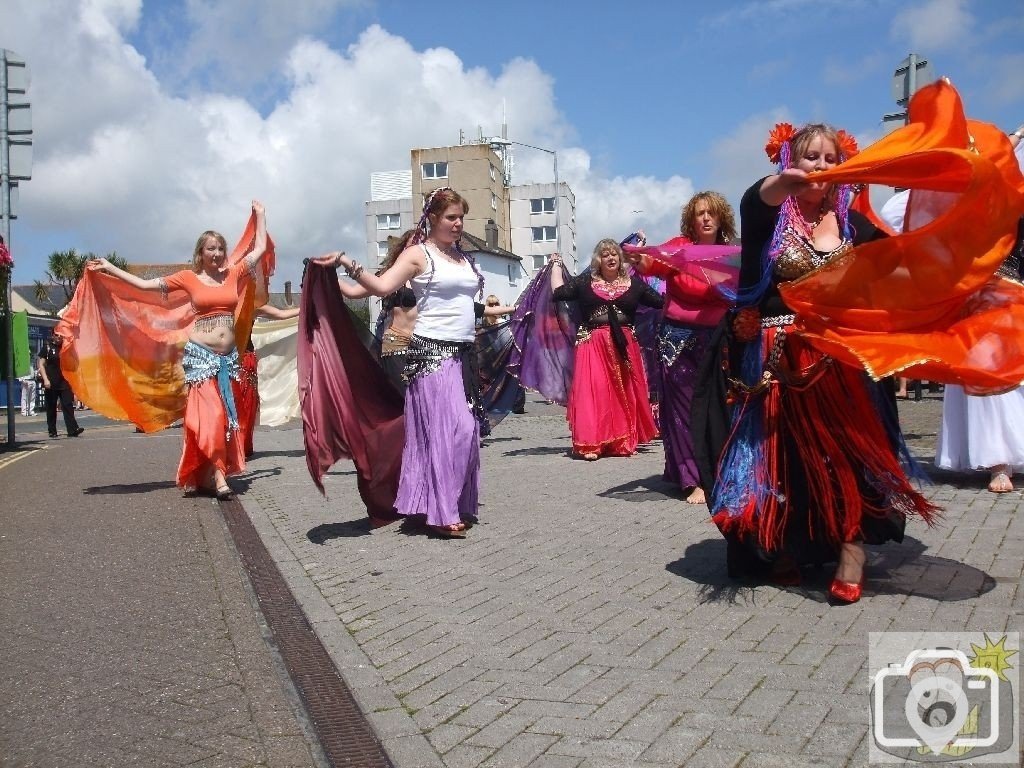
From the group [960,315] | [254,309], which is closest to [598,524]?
[960,315]

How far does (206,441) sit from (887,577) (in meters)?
5.91

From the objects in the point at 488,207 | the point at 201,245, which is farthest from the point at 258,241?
the point at 488,207

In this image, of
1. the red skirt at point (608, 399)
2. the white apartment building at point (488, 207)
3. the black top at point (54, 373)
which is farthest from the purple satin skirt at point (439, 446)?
the white apartment building at point (488, 207)

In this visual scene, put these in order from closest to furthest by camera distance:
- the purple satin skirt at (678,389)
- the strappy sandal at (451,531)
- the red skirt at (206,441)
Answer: the strappy sandal at (451,531)
the purple satin skirt at (678,389)
the red skirt at (206,441)

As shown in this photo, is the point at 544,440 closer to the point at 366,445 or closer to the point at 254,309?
the point at 254,309

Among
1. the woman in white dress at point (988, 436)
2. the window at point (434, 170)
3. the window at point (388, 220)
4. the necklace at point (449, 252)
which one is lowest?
the woman in white dress at point (988, 436)

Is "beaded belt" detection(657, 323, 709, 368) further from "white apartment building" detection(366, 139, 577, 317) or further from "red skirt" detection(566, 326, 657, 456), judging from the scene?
"white apartment building" detection(366, 139, 577, 317)

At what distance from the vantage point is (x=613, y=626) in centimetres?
432

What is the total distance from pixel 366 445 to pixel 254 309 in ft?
11.2

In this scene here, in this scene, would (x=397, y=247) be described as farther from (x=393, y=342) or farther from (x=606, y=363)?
(x=606, y=363)

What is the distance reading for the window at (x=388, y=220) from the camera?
324 ft

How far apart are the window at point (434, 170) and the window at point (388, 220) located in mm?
11016

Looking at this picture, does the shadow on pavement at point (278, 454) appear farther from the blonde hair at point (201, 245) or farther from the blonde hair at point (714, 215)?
the blonde hair at point (714, 215)

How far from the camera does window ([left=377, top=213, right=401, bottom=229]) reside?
324 feet
